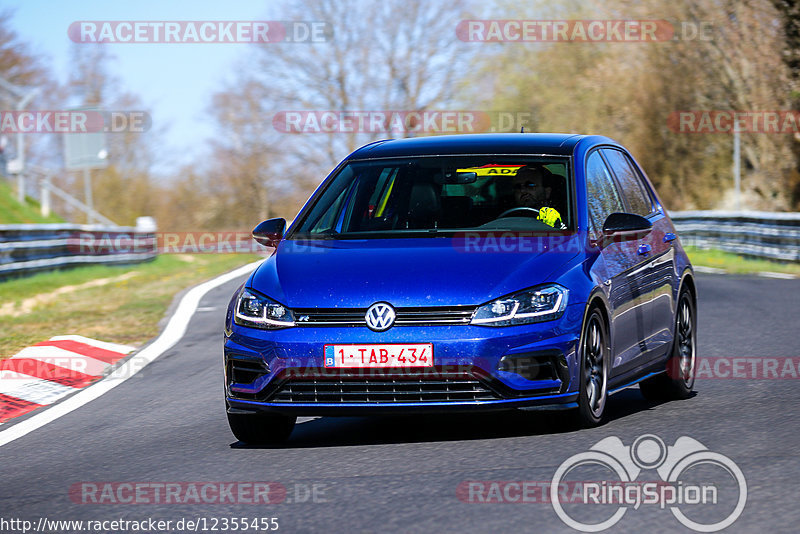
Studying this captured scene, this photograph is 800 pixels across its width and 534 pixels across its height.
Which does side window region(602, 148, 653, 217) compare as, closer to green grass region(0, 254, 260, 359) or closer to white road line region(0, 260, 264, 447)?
white road line region(0, 260, 264, 447)

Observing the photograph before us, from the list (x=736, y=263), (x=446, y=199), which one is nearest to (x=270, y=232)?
(x=446, y=199)

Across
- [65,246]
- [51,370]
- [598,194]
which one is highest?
[598,194]

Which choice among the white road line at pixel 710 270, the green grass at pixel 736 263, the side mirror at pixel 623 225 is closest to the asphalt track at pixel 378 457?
the side mirror at pixel 623 225

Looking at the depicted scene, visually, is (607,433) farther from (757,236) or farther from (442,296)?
(757,236)

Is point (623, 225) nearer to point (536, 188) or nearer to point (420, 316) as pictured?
point (536, 188)

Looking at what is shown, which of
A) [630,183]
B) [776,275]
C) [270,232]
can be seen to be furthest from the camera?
[776,275]

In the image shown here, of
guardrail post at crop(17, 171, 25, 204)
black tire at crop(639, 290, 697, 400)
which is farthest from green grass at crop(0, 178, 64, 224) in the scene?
black tire at crop(639, 290, 697, 400)

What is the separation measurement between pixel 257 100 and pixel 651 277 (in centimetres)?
5452

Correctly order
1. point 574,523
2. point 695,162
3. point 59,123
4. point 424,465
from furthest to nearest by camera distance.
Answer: point 59,123, point 695,162, point 424,465, point 574,523

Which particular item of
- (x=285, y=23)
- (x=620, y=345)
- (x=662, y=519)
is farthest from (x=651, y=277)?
(x=285, y=23)

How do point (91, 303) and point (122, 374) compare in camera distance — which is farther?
point (91, 303)

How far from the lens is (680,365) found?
853 centimetres

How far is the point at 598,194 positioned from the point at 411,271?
5.48 ft

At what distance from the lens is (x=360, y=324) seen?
6609mm
